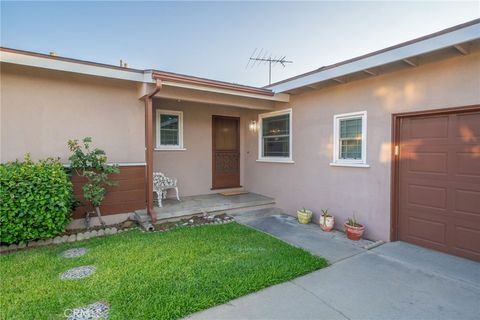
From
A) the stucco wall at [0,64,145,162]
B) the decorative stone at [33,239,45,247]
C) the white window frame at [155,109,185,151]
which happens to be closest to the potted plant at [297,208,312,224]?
the white window frame at [155,109,185,151]

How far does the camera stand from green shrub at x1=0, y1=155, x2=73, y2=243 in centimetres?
370

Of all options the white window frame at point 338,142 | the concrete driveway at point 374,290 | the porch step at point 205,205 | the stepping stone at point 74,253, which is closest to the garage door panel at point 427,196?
the concrete driveway at point 374,290

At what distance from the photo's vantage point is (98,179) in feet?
15.2

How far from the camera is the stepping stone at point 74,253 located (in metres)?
3.76

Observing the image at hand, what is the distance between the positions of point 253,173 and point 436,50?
5.32 meters

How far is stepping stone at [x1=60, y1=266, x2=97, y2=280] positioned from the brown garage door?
5.00 metres

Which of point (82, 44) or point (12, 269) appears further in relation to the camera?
point (82, 44)

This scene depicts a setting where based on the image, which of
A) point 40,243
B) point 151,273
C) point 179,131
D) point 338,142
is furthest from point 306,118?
point 40,243

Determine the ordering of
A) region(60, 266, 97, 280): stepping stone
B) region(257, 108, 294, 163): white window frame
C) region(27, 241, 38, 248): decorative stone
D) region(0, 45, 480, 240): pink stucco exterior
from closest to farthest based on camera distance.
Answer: region(60, 266, 97, 280): stepping stone, region(0, 45, 480, 240): pink stucco exterior, region(27, 241, 38, 248): decorative stone, region(257, 108, 294, 163): white window frame

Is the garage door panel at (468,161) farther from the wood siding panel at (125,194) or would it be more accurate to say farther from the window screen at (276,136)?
the wood siding panel at (125,194)

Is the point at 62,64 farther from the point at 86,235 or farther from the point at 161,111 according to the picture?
the point at 86,235

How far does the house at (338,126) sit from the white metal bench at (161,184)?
0.44 metres

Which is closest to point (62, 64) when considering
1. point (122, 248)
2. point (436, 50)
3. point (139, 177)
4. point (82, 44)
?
point (139, 177)

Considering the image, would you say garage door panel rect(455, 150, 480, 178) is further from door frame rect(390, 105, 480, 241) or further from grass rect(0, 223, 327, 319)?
grass rect(0, 223, 327, 319)
